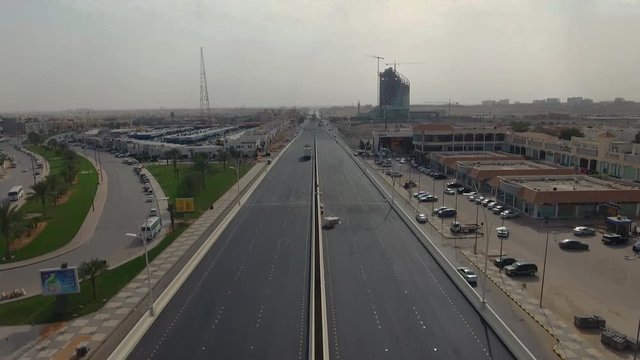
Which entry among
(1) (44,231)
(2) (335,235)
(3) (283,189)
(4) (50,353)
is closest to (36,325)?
(4) (50,353)

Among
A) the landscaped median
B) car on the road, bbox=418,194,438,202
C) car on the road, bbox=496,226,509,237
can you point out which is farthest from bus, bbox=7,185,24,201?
car on the road, bbox=496,226,509,237

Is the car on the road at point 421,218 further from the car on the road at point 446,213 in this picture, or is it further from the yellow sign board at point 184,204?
the yellow sign board at point 184,204

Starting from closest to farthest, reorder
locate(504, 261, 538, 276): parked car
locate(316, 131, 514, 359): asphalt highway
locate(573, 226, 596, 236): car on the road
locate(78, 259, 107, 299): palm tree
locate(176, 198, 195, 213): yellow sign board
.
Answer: locate(316, 131, 514, 359): asphalt highway → locate(78, 259, 107, 299): palm tree → locate(504, 261, 538, 276): parked car → locate(573, 226, 596, 236): car on the road → locate(176, 198, 195, 213): yellow sign board

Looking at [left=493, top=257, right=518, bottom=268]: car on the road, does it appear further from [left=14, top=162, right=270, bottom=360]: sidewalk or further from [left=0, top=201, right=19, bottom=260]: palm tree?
[left=0, top=201, right=19, bottom=260]: palm tree

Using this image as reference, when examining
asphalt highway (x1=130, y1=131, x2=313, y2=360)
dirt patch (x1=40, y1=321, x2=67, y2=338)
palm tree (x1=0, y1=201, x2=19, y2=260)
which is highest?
palm tree (x1=0, y1=201, x2=19, y2=260)

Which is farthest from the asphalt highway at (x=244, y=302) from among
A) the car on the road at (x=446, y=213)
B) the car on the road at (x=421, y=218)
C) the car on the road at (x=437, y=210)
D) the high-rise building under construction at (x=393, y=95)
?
the high-rise building under construction at (x=393, y=95)

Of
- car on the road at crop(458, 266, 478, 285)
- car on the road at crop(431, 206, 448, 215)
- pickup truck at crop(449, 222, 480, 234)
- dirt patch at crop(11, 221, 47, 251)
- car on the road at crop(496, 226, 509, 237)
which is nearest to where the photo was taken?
car on the road at crop(458, 266, 478, 285)

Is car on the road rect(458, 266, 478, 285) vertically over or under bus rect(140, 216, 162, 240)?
under
